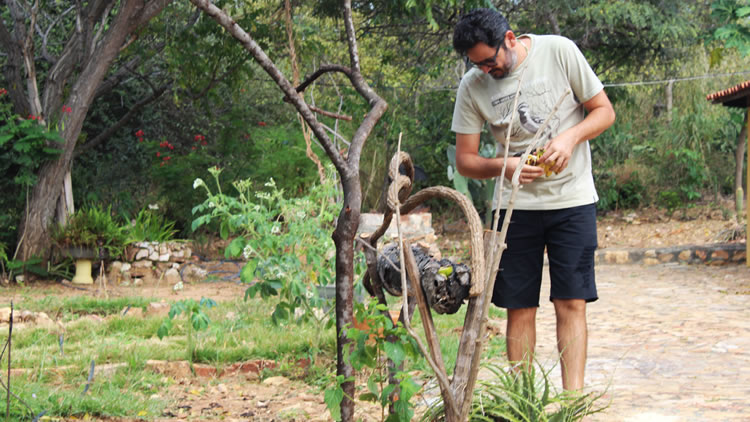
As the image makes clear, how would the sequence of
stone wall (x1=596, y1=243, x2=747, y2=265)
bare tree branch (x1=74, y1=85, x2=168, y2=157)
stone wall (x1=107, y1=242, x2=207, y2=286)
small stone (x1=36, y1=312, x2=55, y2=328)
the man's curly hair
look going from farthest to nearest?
bare tree branch (x1=74, y1=85, x2=168, y2=157) < stone wall (x1=596, y1=243, x2=747, y2=265) < stone wall (x1=107, y1=242, x2=207, y2=286) < small stone (x1=36, y1=312, x2=55, y2=328) < the man's curly hair

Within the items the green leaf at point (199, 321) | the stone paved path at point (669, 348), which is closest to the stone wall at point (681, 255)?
the stone paved path at point (669, 348)

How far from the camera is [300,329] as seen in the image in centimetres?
453

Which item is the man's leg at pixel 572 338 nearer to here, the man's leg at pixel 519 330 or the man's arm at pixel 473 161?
the man's leg at pixel 519 330

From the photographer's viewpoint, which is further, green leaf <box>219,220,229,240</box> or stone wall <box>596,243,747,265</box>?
stone wall <box>596,243,747,265</box>

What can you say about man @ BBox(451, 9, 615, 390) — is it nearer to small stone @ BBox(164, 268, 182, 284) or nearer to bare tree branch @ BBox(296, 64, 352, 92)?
bare tree branch @ BBox(296, 64, 352, 92)

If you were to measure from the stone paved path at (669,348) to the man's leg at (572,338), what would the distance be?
119 mm

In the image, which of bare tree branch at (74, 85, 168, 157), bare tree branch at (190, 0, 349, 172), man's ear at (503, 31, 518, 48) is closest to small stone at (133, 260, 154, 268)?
bare tree branch at (74, 85, 168, 157)

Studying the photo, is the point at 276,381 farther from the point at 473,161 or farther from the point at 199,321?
the point at 473,161

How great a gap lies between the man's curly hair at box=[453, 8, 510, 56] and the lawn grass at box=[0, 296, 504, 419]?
5.41 feet

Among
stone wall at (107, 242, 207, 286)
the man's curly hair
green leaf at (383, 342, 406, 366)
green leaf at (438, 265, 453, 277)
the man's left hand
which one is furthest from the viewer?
stone wall at (107, 242, 207, 286)

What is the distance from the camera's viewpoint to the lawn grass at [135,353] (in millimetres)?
3004

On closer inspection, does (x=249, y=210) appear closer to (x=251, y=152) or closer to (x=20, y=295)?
(x=20, y=295)

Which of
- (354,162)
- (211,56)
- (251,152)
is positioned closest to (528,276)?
(354,162)

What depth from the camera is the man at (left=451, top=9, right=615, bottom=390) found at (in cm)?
249
